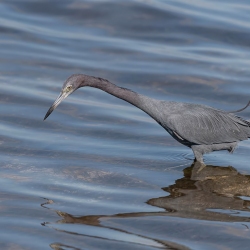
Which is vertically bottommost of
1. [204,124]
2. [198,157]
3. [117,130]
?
[198,157]

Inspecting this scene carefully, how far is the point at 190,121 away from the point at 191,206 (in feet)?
5.50

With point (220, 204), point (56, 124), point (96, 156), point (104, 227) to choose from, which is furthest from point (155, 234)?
point (56, 124)

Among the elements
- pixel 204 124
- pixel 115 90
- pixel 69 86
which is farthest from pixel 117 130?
pixel 69 86

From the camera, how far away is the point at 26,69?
40.3 ft

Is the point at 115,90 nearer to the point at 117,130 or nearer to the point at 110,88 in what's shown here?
the point at 110,88

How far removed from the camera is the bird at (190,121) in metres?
8.78

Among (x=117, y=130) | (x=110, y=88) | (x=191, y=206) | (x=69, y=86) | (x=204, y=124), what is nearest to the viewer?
(x=191, y=206)

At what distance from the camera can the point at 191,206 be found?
7.57 m

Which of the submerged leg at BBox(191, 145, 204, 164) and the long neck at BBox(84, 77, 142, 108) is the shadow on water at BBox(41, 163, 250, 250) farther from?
the long neck at BBox(84, 77, 142, 108)

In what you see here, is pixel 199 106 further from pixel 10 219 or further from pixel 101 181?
pixel 10 219

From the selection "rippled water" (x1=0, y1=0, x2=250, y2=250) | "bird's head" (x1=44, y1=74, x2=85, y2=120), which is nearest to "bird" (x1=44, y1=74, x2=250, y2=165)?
"bird's head" (x1=44, y1=74, x2=85, y2=120)

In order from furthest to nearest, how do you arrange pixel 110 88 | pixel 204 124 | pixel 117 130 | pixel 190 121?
1. pixel 117 130
2. pixel 204 124
3. pixel 190 121
4. pixel 110 88

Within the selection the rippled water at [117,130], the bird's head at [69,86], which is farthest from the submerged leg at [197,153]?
the bird's head at [69,86]

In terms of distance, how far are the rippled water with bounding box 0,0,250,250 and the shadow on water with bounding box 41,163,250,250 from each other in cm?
2
